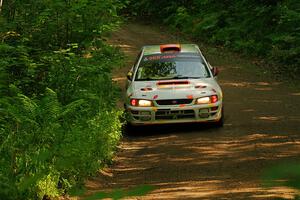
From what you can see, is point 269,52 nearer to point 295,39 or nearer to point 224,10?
point 295,39

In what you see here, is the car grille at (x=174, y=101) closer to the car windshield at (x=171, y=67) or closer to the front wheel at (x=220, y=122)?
the car windshield at (x=171, y=67)

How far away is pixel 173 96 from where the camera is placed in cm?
1057

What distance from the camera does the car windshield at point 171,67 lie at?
1139 cm

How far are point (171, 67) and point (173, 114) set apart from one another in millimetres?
1464

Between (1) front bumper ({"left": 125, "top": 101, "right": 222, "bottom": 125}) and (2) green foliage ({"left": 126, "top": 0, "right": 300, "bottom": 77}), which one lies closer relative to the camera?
(1) front bumper ({"left": 125, "top": 101, "right": 222, "bottom": 125})

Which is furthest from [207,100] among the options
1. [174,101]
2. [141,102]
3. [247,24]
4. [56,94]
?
[247,24]

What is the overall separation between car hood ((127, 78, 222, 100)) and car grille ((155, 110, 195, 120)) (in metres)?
0.29

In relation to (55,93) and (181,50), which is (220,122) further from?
(55,93)

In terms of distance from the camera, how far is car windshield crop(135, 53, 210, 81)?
1139 cm

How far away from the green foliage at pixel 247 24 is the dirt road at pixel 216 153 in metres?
5.59

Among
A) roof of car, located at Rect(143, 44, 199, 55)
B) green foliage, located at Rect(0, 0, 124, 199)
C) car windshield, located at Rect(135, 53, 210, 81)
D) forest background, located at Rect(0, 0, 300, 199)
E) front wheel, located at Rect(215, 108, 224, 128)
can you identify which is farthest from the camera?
roof of car, located at Rect(143, 44, 199, 55)

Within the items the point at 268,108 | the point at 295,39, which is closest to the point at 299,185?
the point at 268,108

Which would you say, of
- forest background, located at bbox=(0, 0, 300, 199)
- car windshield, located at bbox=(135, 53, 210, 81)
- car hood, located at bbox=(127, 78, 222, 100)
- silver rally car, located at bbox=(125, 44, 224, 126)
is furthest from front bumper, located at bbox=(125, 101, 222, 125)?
car windshield, located at bbox=(135, 53, 210, 81)

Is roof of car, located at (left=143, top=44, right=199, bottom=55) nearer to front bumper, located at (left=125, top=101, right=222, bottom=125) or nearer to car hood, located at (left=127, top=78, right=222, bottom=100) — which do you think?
car hood, located at (left=127, top=78, right=222, bottom=100)
